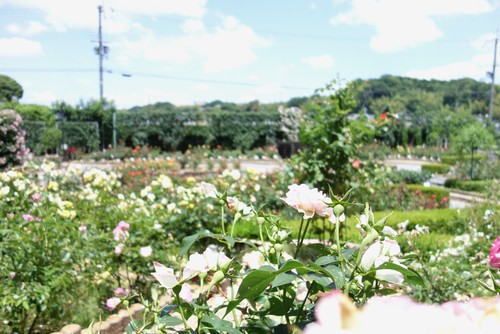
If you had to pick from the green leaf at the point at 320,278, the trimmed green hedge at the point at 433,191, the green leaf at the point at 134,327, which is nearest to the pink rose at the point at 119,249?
the green leaf at the point at 134,327

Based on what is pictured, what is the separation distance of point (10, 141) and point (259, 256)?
9.20 meters

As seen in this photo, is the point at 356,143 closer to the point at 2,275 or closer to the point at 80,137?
the point at 2,275

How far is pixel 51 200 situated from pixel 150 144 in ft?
57.9

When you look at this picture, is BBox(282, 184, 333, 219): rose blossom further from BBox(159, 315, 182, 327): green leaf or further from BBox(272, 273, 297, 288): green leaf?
BBox(159, 315, 182, 327): green leaf

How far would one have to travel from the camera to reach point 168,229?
466cm

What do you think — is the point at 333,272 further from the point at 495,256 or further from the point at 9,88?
the point at 9,88

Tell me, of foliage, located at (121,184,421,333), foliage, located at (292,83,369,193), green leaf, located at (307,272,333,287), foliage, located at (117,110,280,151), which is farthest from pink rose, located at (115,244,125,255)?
foliage, located at (117,110,280,151)

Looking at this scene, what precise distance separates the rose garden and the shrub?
2491mm

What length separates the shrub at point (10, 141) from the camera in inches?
359

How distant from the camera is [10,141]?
928 centimetres

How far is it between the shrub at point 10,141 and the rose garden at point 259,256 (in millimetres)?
2491

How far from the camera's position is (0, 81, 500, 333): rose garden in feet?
2.51

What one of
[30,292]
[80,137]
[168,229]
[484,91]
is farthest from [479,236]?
[484,91]

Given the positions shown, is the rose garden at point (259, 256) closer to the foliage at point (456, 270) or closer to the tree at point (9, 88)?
the foliage at point (456, 270)
